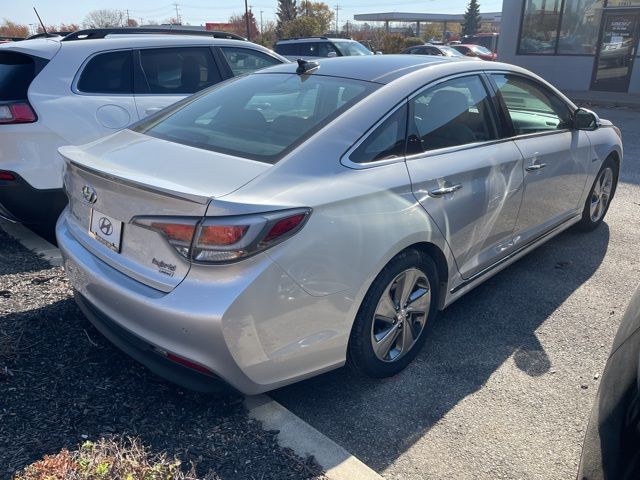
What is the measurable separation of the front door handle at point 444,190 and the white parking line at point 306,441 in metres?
1.32

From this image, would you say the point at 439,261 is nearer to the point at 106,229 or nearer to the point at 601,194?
the point at 106,229

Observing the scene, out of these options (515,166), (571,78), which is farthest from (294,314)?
(571,78)

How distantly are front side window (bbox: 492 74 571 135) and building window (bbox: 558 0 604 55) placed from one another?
14166 millimetres

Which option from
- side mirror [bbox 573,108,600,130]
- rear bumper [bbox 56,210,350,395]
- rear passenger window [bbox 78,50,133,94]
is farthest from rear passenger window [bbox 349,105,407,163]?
rear passenger window [bbox 78,50,133,94]

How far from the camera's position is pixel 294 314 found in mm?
2291

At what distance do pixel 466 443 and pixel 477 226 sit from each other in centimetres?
130

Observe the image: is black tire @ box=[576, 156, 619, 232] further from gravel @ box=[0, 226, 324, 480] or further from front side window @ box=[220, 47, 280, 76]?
gravel @ box=[0, 226, 324, 480]

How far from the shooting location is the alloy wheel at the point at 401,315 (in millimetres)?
2783

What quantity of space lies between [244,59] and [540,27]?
14380 mm

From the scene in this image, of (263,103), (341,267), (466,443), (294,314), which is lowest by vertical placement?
(466,443)

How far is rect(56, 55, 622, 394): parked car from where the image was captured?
217 cm

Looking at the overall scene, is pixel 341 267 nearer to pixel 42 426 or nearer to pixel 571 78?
pixel 42 426

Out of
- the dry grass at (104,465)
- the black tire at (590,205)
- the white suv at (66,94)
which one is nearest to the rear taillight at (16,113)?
the white suv at (66,94)

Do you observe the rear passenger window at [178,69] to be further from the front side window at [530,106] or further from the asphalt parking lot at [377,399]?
the front side window at [530,106]
